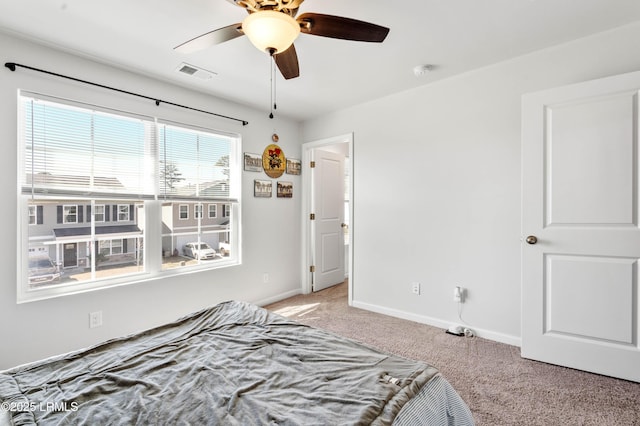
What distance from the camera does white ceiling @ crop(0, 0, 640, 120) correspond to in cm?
193

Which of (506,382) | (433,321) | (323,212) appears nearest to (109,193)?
(323,212)

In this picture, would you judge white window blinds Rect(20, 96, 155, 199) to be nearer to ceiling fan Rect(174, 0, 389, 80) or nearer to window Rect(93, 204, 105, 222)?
window Rect(93, 204, 105, 222)

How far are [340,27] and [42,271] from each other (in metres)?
2.81

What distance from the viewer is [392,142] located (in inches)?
137

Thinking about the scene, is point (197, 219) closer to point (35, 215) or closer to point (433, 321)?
point (35, 215)

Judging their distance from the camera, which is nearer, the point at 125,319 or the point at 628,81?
the point at 628,81

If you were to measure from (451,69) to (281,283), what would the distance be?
124 inches

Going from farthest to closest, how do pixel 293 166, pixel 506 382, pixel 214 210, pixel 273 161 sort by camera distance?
pixel 293 166 → pixel 273 161 → pixel 214 210 → pixel 506 382

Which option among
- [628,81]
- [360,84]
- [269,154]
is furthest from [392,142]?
[628,81]

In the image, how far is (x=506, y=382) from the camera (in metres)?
2.11

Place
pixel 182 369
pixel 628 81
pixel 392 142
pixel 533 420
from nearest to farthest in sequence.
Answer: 1. pixel 182 369
2. pixel 533 420
3. pixel 628 81
4. pixel 392 142

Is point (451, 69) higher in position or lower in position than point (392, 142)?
higher

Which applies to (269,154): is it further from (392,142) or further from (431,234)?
(431,234)

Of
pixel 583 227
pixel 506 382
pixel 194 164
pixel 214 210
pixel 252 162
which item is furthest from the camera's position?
pixel 252 162
